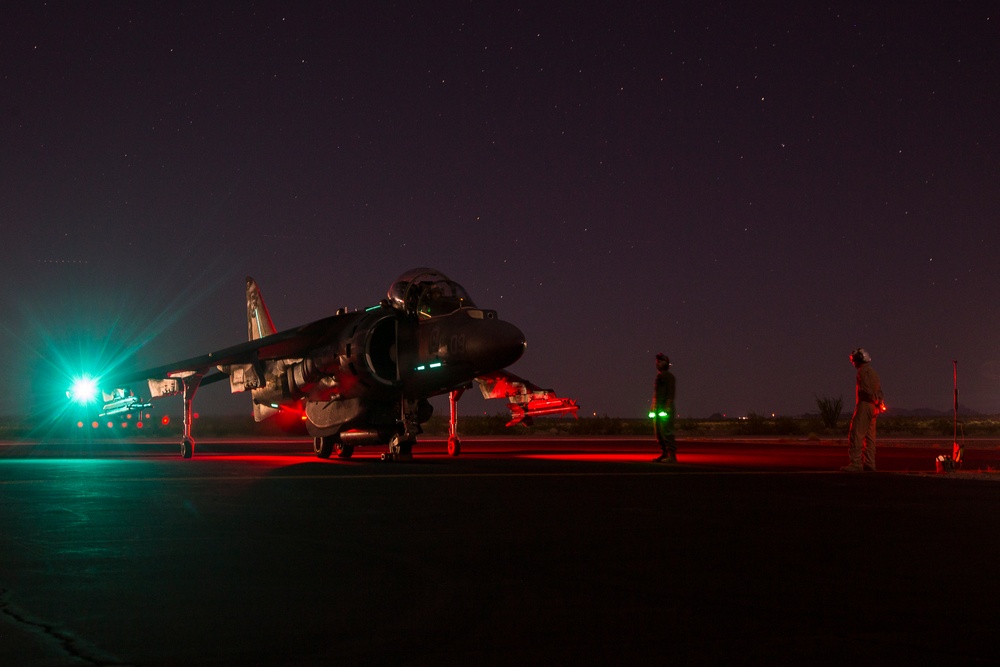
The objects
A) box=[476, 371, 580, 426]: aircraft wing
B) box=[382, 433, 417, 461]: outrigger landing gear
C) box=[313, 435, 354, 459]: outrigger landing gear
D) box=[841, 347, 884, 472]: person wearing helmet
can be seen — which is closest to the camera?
box=[841, 347, 884, 472]: person wearing helmet

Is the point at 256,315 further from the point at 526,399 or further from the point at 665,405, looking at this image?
the point at 665,405

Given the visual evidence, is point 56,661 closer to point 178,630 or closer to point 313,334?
point 178,630

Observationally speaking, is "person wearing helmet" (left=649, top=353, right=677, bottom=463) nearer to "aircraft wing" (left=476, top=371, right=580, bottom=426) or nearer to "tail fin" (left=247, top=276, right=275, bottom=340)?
"aircraft wing" (left=476, top=371, right=580, bottom=426)

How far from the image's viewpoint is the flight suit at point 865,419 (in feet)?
52.3

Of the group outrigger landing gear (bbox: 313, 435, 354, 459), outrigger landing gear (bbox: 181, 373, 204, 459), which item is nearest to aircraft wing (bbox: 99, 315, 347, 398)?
outrigger landing gear (bbox: 181, 373, 204, 459)

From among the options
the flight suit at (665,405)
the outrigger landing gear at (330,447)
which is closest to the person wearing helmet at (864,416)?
the flight suit at (665,405)

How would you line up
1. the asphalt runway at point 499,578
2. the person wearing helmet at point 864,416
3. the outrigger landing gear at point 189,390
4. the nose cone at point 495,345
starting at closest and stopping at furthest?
the asphalt runway at point 499,578
the person wearing helmet at point 864,416
the nose cone at point 495,345
the outrigger landing gear at point 189,390

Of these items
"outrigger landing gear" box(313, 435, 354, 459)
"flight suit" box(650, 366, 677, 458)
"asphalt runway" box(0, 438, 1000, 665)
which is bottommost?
"asphalt runway" box(0, 438, 1000, 665)

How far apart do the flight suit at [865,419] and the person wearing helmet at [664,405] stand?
10.9 feet

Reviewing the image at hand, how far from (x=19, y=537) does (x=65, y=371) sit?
217 ft

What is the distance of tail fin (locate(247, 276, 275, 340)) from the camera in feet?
103

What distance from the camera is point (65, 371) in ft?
225

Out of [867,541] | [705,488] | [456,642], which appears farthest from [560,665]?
[705,488]

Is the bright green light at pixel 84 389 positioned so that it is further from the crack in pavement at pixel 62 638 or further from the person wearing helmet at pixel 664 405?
the crack in pavement at pixel 62 638
